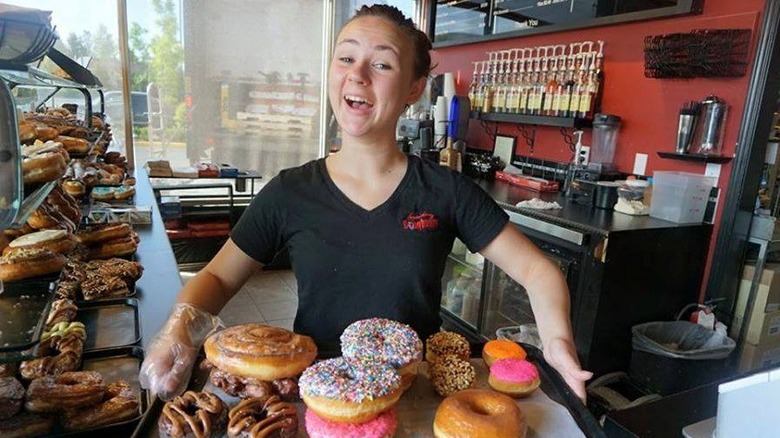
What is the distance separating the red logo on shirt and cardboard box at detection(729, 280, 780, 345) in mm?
2218

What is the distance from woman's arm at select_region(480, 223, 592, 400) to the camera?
101cm

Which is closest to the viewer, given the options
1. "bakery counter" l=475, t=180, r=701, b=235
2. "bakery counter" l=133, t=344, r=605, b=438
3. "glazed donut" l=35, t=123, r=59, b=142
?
"bakery counter" l=133, t=344, r=605, b=438

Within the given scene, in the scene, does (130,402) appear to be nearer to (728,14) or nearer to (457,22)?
(728,14)

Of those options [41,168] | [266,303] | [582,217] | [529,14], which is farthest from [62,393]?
[529,14]

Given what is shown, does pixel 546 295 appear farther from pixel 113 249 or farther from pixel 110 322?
pixel 113 249

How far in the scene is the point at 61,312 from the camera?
1.33 metres

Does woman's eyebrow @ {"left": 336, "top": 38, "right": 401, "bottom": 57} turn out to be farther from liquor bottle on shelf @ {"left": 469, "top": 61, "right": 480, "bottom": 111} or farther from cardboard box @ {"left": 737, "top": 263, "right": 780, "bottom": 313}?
Result: liquor bottle on shelf @ {"left": 469, "top": 61, "right": 480, "bottom": 111}

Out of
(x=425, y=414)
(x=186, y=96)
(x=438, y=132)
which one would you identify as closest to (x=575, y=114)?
(x=438, y=132)

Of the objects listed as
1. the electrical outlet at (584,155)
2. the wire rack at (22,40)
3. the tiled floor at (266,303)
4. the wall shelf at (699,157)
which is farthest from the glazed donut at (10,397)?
the electrical outlet at (584,155)

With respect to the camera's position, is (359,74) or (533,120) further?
(533,120)

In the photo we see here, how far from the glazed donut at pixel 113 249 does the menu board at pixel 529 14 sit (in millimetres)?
2946

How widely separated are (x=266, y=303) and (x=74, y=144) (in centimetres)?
238

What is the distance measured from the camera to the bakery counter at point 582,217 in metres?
2.52

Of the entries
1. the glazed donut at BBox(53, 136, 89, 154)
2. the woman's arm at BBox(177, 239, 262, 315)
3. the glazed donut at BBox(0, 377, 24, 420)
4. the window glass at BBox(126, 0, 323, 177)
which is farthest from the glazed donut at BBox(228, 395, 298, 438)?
the window glass at BBox(126, 0, 323, 177)
